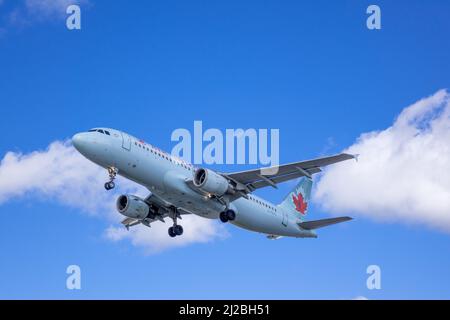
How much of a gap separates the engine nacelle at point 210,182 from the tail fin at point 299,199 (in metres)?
12.2

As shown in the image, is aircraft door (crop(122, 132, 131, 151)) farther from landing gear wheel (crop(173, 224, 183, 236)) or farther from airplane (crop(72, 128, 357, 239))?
landing gear wheel (crop(173, 224, 183, 236))

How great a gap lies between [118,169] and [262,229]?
1426 centimetres

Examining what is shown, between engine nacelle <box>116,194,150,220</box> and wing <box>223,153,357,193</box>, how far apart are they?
8763 mm

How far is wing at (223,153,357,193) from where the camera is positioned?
48.2m

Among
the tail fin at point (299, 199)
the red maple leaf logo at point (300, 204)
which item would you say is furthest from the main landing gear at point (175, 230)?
the red maple leaf logo at point (300, 204)

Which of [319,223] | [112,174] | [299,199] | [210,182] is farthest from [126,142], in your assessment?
[299,199]

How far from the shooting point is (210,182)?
161ft

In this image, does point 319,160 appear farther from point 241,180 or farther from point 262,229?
point 262,229

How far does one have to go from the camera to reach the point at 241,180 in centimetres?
5156

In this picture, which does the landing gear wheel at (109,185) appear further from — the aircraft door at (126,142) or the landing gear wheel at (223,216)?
the landing gear wheel at (223,216)

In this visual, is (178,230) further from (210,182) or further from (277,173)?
(277,173)

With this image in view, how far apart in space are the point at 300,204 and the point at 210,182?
16.5 metres
